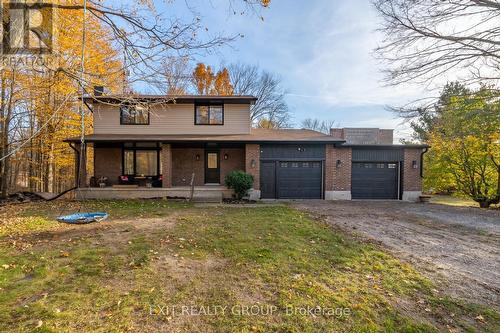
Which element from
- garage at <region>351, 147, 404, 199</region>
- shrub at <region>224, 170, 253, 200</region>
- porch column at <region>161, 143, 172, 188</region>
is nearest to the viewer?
shrub at <region>224, 170, 253, 200</region>

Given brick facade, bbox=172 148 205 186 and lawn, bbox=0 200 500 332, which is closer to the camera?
lawn, bbox=0 200 500 332

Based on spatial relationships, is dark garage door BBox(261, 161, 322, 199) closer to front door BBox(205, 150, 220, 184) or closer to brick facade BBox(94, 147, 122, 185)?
front door BBox(205, 150, 220, 184)

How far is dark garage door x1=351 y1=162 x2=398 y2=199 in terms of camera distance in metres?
13.4

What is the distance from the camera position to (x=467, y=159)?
13602mm

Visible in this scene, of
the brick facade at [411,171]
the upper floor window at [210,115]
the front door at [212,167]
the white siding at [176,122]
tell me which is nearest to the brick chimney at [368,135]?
the brick facade at [411,171]

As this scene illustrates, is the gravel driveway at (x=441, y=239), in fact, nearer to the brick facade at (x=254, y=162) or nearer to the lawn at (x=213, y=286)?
the lawn at (x=213, y=286)

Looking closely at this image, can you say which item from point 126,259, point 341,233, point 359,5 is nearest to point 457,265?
point 341,233

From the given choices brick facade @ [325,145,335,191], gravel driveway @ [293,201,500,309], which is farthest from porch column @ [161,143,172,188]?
brick facade @ [325,145,335,191]

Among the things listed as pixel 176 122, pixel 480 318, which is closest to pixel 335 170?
pixel 176 122

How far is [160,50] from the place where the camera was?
5918mm

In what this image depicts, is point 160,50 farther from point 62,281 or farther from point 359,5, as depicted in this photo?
point 359,5

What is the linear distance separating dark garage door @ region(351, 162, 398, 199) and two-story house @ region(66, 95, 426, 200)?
0.17 ft

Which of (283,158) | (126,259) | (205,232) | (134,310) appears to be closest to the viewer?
(134,310)

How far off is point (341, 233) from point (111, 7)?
827cm
